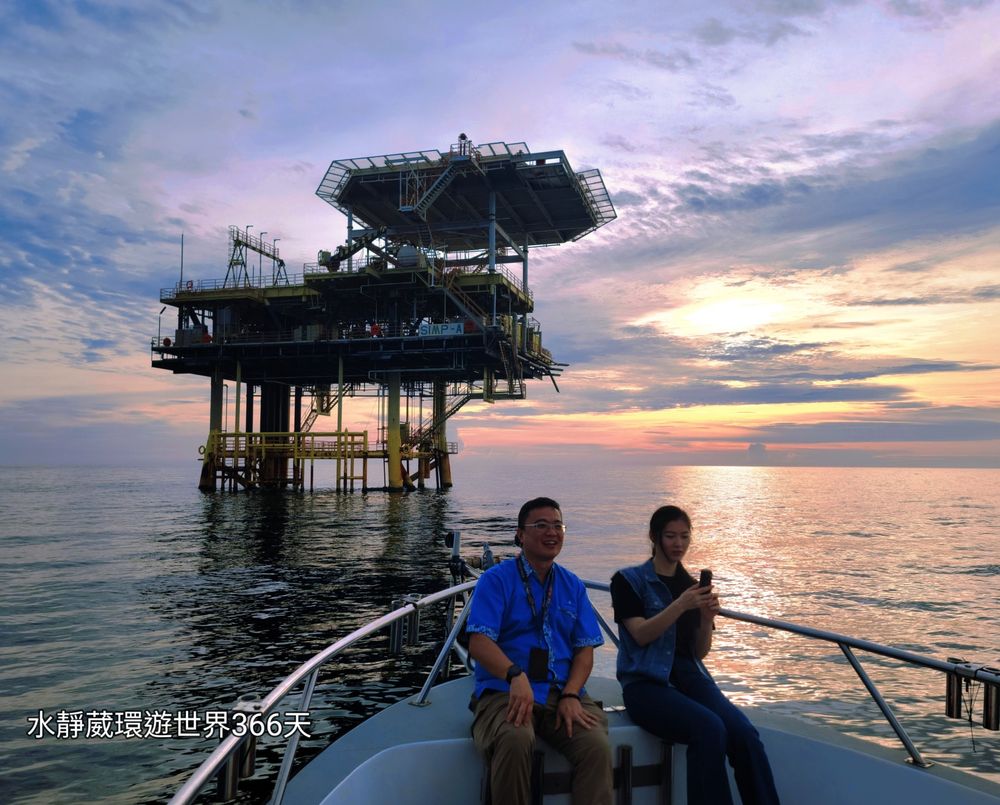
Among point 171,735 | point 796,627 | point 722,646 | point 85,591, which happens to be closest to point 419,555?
point 85,591

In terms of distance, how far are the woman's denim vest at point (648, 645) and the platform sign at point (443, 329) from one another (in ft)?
141

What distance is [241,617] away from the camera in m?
15.7

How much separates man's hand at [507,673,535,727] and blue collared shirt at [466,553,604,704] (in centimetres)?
21

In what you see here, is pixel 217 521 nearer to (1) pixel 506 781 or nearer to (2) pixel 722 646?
(2) pixel 722 646

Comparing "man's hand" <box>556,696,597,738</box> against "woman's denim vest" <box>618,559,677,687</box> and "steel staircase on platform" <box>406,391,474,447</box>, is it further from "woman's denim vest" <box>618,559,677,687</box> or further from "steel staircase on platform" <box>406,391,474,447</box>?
"steel staircase on platform" <box>406,391,474,447</box>

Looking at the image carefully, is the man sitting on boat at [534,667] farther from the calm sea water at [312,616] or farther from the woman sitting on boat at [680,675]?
the calm sea water at [312,616]

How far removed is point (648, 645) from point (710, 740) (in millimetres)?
674

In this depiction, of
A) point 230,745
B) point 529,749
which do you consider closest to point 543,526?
point 529,749

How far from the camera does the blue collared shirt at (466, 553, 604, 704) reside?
14.3 ft

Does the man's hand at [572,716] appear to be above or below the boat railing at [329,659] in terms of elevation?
below

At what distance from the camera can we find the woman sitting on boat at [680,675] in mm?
4086

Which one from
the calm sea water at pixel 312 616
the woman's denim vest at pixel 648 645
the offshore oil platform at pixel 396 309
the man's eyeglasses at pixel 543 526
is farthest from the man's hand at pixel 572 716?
the offshore oil platform at pixel 396 309

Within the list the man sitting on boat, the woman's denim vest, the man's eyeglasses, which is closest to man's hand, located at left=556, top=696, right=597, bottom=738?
the man sitting on boat

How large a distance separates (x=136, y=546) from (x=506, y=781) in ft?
95.1
